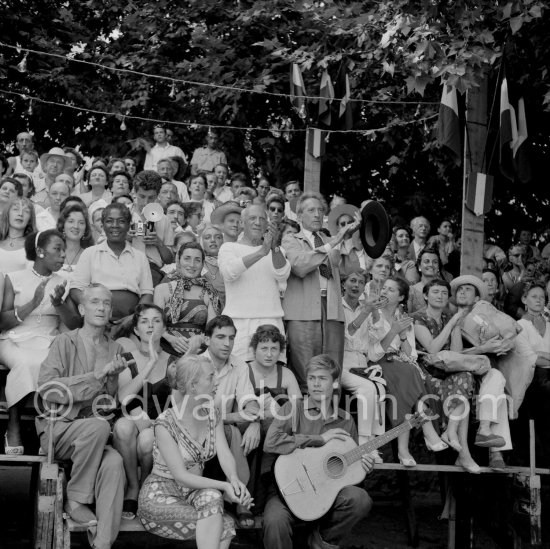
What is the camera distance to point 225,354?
6715 mm

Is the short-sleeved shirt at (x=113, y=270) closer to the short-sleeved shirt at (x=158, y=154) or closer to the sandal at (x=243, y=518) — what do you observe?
the sandal at (x=243, y=518)

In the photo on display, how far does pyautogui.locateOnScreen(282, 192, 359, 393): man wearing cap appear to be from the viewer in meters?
7.22

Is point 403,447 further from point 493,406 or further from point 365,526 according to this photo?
point 365,526

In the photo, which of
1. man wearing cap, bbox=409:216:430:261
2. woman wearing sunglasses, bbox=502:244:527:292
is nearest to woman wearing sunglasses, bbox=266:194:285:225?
man wearing cap, bbox=409:216:430:261

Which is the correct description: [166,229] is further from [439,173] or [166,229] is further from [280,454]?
[439,173]

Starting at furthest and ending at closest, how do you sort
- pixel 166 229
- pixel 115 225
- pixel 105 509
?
1. pixel 166 229
2. pixel 115 225
3. pixel 105 509

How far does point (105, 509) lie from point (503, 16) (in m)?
5.21

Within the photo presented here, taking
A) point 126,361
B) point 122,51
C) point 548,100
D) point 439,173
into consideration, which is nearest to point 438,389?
point 126,361

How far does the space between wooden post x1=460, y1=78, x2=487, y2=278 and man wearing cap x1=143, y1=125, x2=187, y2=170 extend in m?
4.63

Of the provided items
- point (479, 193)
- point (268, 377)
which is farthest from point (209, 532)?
point (479, 193)

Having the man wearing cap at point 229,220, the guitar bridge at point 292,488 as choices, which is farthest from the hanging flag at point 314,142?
the guitar bridge at point 292,488

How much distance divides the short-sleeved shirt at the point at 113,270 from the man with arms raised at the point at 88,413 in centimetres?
77

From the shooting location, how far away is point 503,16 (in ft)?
28.5

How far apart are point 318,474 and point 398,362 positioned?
1462mm
